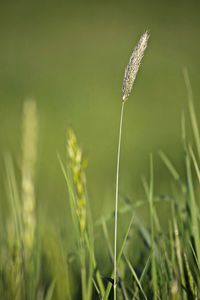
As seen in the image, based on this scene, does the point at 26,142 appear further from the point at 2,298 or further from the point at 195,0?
the point at 195,0

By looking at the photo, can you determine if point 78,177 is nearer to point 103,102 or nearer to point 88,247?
point 88,247

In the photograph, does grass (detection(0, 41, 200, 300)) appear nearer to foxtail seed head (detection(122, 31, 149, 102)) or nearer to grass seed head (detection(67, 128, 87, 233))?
grass seed head (detection(67, 128, 87, 233))

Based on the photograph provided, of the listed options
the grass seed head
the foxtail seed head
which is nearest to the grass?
the grass seed head

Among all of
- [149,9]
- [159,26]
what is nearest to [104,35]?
[159,26]

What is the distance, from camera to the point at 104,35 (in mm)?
10273

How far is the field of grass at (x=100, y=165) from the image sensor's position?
902mm

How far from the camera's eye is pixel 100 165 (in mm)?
3707

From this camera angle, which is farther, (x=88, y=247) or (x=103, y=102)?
(x=103, y=102)

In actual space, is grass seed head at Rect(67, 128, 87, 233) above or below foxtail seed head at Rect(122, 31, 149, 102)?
below

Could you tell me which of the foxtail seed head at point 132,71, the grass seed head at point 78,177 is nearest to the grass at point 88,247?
the grass seed head at point 78,177

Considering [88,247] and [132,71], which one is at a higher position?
[132,71]

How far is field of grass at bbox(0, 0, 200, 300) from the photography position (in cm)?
90

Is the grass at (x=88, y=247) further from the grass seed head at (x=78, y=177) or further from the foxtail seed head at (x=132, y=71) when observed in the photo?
the foxtail seed head at (x=132, y=71)

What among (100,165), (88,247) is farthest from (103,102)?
(88,247)
